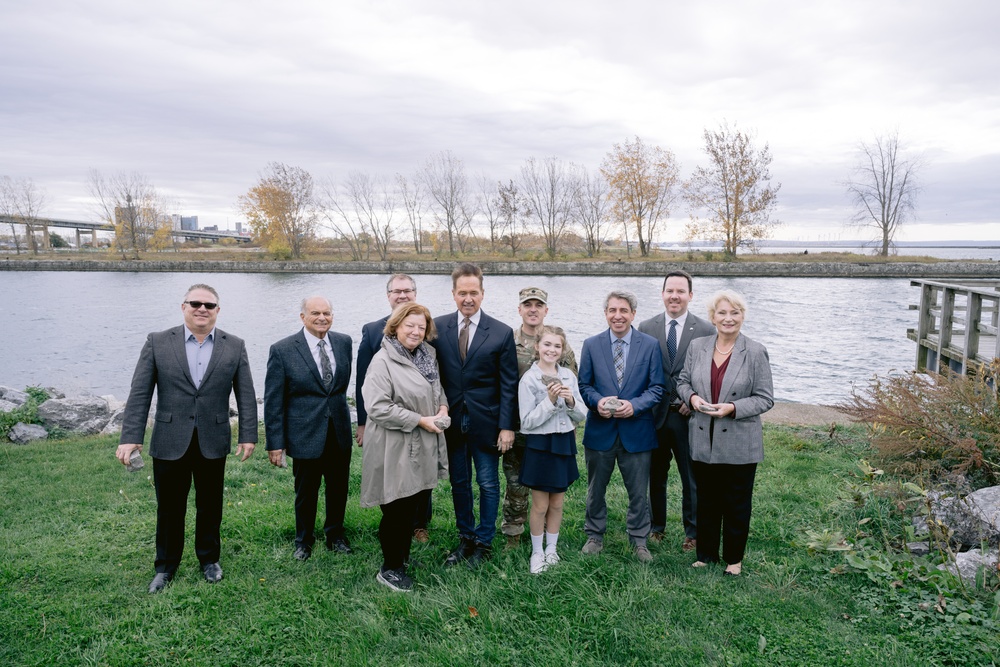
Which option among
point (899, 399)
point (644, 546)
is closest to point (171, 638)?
point (644, 546)

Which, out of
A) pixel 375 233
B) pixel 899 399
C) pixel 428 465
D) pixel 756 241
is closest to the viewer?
pixel 428 465

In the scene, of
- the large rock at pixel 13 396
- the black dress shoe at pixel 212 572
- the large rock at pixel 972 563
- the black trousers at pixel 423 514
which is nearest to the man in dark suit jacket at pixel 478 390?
the black trousers at pixel 423 514

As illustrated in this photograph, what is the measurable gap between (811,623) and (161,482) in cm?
405

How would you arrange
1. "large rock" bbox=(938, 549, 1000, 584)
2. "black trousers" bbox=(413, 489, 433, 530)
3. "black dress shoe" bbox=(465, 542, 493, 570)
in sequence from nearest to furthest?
"large rock" bbox=(938, 549, 1000, 584)
"black dress shoe" bbox=(465, 542, 493, 570)
"black trousers" bbox=(413, 489, 433, 530)

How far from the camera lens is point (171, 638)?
3264 millimetres

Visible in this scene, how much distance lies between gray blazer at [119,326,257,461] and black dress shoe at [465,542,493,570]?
178 cm

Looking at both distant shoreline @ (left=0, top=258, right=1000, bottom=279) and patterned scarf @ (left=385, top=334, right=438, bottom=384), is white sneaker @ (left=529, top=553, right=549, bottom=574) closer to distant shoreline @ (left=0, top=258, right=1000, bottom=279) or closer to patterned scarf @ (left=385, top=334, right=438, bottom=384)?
patterned scarf @ (left=385, top=334, right=438, bottom=384)

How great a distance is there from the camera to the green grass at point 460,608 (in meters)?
3.10

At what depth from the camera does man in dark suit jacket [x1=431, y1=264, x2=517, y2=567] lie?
4070 millimetres

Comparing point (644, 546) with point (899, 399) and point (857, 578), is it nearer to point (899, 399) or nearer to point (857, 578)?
point (857, 578)

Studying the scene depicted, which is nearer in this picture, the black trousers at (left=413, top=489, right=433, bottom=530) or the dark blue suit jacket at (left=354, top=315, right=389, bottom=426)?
the dark blue suit jacket at (left=354, top=315, right=389, bottom=426)

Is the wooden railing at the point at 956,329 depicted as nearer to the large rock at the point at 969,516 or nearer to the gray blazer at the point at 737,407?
the large rock at the point at 969,516

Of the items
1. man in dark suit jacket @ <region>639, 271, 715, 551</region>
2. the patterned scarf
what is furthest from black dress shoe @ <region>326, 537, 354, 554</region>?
man in dark suit jacket @ <region>639, 271, 715, 551</region>

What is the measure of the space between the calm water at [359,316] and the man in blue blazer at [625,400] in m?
9.98
